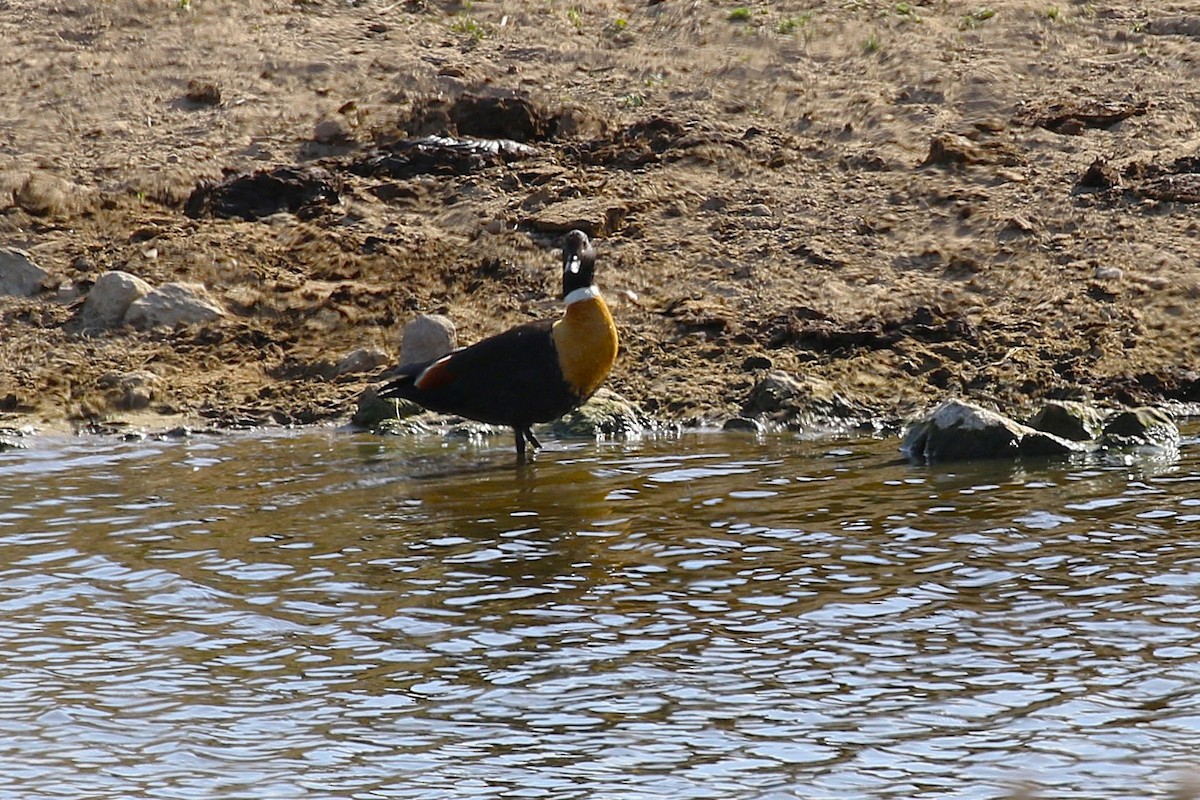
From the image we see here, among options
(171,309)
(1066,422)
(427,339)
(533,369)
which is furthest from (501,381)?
(1066,422)

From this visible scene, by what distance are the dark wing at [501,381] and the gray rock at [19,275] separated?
2999 mm

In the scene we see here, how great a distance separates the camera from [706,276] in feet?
37.6

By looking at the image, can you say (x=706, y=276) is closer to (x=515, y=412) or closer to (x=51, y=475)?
(x=515, y=412)

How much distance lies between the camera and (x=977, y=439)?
921 cm

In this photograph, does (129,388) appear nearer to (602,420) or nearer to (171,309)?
(171,309)

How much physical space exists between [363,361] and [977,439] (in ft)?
12.4

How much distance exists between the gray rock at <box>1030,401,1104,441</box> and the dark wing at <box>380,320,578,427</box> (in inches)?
94.9

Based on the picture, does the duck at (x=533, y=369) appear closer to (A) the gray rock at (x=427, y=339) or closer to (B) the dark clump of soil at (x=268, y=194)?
(A) the gray rock at (x=427, y=339)

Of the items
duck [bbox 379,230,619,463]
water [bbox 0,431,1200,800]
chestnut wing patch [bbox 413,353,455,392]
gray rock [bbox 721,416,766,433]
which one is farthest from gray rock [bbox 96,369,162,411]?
gray rock [bbox 721,416,766,433]

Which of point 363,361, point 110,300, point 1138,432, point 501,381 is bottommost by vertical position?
point 1138,432

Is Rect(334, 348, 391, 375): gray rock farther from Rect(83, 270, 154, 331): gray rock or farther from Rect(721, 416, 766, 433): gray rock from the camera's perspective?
Rect(721, 416, 766, 433): gray rock

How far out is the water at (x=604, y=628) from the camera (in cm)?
531

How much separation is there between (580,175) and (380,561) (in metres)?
5.31

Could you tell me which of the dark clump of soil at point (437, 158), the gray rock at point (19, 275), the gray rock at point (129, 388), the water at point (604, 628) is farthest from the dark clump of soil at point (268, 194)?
the water at point (604, 628)
